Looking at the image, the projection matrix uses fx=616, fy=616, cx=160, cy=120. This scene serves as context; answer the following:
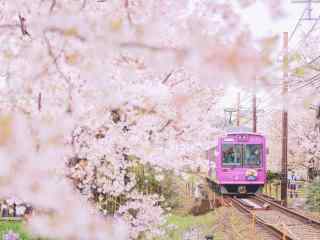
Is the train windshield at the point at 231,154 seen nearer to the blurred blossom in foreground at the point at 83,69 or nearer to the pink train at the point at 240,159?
the pink train at the point at 240,159

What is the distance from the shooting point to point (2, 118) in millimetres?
1737

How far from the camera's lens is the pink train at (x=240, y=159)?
62.1 ft

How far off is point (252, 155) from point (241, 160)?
390 millimetres

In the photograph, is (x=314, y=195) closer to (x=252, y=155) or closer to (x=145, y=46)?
(x=252, y=155)

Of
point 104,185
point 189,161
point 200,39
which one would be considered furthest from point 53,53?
point 189,161

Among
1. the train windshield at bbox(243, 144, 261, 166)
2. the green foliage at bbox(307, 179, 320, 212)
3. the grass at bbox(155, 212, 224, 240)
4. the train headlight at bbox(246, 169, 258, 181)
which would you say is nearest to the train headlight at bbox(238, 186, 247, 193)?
the train headlight at bbox(246, 169, 258, 181)

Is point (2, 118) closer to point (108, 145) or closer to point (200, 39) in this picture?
point (200, 39)

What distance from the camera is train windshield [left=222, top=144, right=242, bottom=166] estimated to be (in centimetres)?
1895

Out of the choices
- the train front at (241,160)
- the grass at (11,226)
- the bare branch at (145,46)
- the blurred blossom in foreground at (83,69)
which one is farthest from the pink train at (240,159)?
the bare branch at (145,46)

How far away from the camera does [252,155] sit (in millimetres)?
19312

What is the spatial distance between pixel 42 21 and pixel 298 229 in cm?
1167

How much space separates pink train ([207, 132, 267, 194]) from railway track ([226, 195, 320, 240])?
729 millimetres

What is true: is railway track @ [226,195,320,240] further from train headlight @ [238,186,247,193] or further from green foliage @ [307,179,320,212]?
green foliage @ [307,179,320,212]

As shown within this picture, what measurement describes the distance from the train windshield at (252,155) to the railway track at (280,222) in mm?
1221
